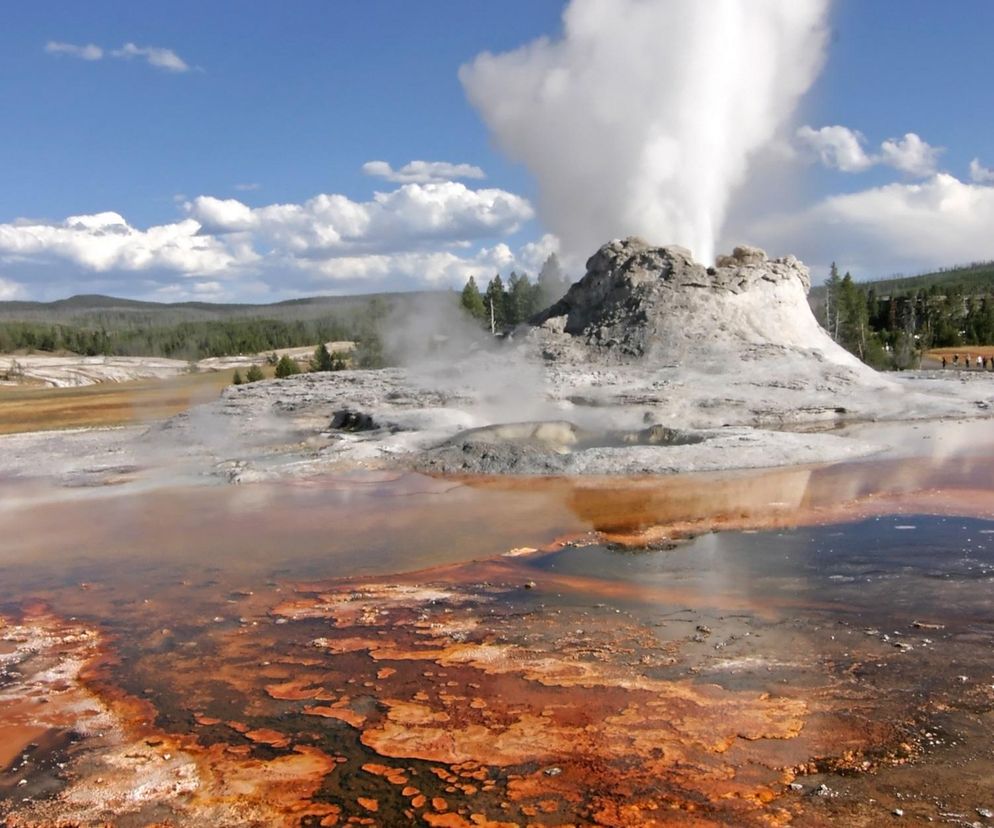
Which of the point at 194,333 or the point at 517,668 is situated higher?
the point at 194,333

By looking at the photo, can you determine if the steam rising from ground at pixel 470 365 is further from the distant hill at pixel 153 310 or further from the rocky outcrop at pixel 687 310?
the distant hill at pixel 153 310

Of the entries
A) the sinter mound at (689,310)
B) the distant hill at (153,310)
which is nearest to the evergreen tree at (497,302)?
the sinter mound at (689,310)

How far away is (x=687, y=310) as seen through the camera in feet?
73.4

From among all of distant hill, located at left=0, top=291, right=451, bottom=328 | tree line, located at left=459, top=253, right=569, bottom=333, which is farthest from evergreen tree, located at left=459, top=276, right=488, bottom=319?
distant hill, located at left=0, top=291, right=451, bottom=328

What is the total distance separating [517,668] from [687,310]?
17.7 meters

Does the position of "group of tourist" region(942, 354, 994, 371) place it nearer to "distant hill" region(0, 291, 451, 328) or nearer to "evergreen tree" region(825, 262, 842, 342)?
"evergreen tree" region(825, 262, 842, 342)

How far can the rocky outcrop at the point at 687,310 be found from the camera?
71.0 feet

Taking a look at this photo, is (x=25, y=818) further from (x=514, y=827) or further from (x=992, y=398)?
(x=992, y=398)

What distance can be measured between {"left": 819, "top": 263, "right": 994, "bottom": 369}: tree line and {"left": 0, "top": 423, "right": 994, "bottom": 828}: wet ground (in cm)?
3005

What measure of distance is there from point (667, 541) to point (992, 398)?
1428 centimetres

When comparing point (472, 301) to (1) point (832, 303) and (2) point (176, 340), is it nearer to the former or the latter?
(1) point (832, 303)

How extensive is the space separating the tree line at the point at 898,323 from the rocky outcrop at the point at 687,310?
1545 cm

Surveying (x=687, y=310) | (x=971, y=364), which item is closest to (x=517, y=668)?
(x=687, y=310)

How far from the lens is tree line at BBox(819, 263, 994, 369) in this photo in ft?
129
